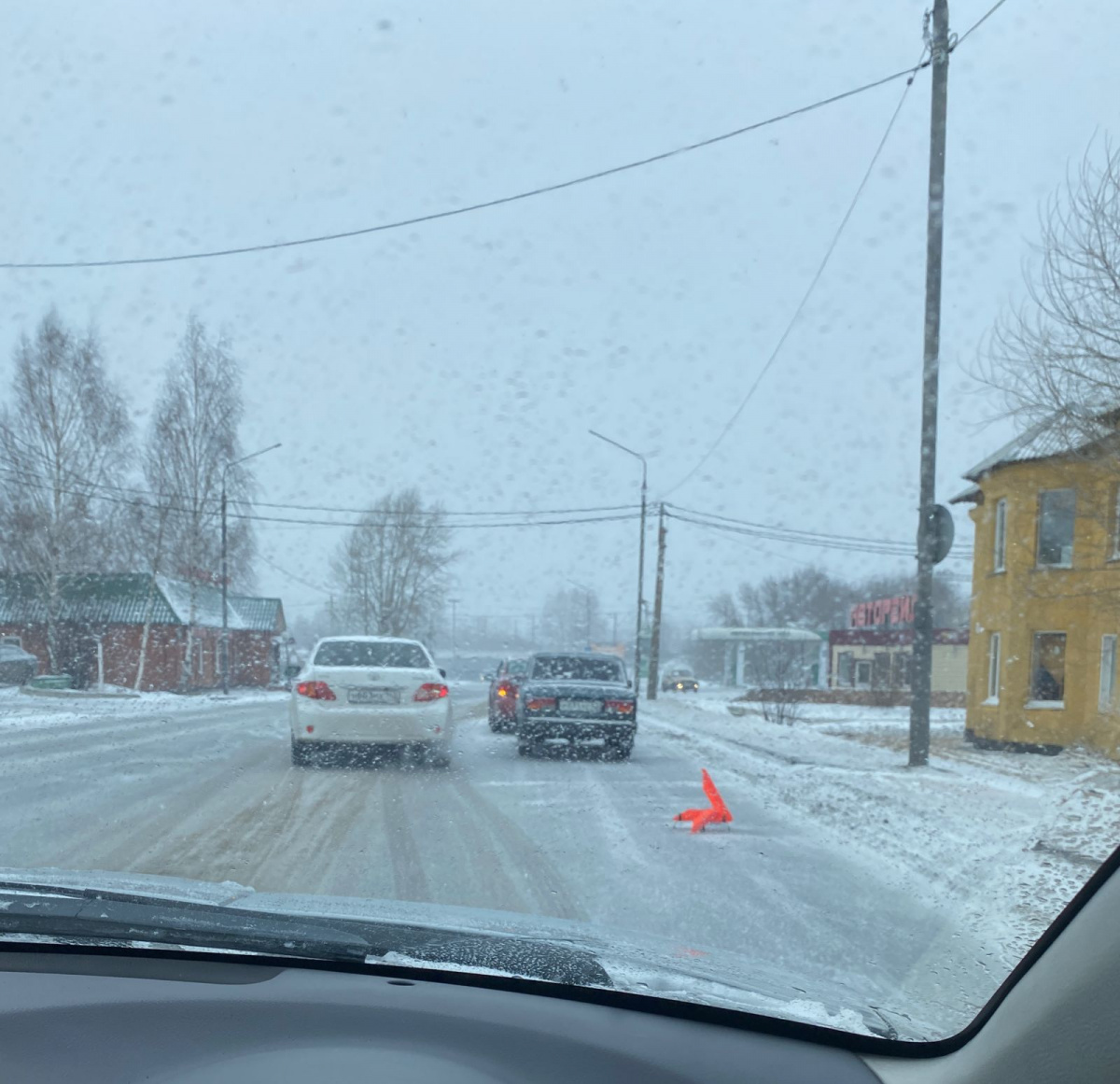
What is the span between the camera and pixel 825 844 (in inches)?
320

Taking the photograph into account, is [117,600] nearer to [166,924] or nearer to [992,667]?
[992,667]

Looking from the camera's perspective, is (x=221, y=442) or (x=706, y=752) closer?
(x=706, y=752)

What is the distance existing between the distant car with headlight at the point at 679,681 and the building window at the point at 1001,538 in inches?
1444

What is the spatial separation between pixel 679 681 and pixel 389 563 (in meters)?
25.0

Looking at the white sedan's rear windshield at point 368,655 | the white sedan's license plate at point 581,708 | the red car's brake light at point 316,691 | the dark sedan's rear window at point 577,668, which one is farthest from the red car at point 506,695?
the red car's brake light at point 316,691

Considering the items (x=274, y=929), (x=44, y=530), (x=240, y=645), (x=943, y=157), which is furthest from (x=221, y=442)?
(x=274, y=929)

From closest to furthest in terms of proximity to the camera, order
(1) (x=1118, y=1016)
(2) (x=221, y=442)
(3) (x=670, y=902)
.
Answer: (1) (x=1118, y=1016)
(3) (x=670, y=902)
(2) (x=221, y=442)

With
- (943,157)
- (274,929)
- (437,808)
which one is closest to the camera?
(274,929)

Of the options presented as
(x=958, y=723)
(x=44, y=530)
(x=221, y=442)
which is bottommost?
(x=958, y=723)

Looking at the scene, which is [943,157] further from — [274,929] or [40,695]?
[40,695]

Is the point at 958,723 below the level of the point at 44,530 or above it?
below

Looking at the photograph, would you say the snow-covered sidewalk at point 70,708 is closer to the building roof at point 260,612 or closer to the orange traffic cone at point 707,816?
the orange traffic cone at point 707,816

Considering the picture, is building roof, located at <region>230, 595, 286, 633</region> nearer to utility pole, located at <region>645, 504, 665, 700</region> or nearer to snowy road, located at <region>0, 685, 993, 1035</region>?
utility pole, located at <region>645, 504, 665, 700</region>

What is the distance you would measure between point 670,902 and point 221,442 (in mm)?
34801
